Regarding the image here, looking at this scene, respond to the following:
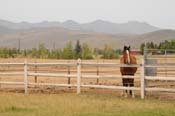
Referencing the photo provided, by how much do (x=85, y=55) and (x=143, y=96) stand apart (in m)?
65.5

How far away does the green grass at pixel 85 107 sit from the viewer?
12.2 meters

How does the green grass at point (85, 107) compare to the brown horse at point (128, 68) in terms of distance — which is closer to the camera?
the green grass at point (85, 107)

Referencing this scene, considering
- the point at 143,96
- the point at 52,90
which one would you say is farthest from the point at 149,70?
the point at 143,96

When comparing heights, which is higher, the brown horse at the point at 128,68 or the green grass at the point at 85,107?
the brown horse at the point at 128,68

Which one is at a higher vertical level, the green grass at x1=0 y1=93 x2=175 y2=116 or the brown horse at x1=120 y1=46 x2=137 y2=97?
the brown horse at x1=120 y1=46 x2=137 y2=97

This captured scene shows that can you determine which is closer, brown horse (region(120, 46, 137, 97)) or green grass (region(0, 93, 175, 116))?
green grass (region(0, 93, 175, 116))

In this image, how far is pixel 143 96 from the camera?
16109 millimetres

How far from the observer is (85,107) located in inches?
524

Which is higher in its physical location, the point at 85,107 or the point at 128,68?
the point at 128,68

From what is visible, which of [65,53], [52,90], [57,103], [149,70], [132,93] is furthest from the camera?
[65,53]

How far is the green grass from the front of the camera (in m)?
12.2

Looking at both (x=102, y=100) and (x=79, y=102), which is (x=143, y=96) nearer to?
(x=102, y=100)

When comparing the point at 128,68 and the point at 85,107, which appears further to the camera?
the point at 128,68

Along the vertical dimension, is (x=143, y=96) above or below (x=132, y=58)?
below
